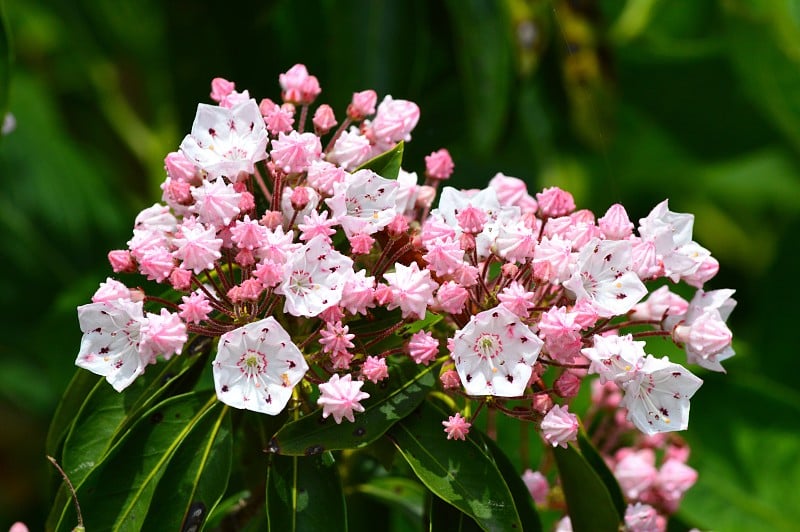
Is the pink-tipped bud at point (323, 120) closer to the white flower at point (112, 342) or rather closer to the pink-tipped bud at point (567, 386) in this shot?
the white flower at point (112, 342)

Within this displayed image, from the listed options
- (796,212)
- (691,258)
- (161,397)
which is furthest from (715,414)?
(161,397)

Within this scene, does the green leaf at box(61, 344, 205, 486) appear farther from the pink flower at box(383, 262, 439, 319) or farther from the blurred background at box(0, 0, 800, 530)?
the blurred background at box(0, 0, 800, 530)

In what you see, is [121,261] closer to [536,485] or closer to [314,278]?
[314,278]

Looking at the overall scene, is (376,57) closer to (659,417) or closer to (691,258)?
(691,258)

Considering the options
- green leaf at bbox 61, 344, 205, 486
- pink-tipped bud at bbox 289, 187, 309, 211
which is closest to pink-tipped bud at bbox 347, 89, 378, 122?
pink-tipped bud at bbox 289, 187, 309, 211

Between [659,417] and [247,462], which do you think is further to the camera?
[247,462]

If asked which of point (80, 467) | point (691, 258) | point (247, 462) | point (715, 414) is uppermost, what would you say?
point (691, 258)

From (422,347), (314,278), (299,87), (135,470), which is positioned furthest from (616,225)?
(135,470)
